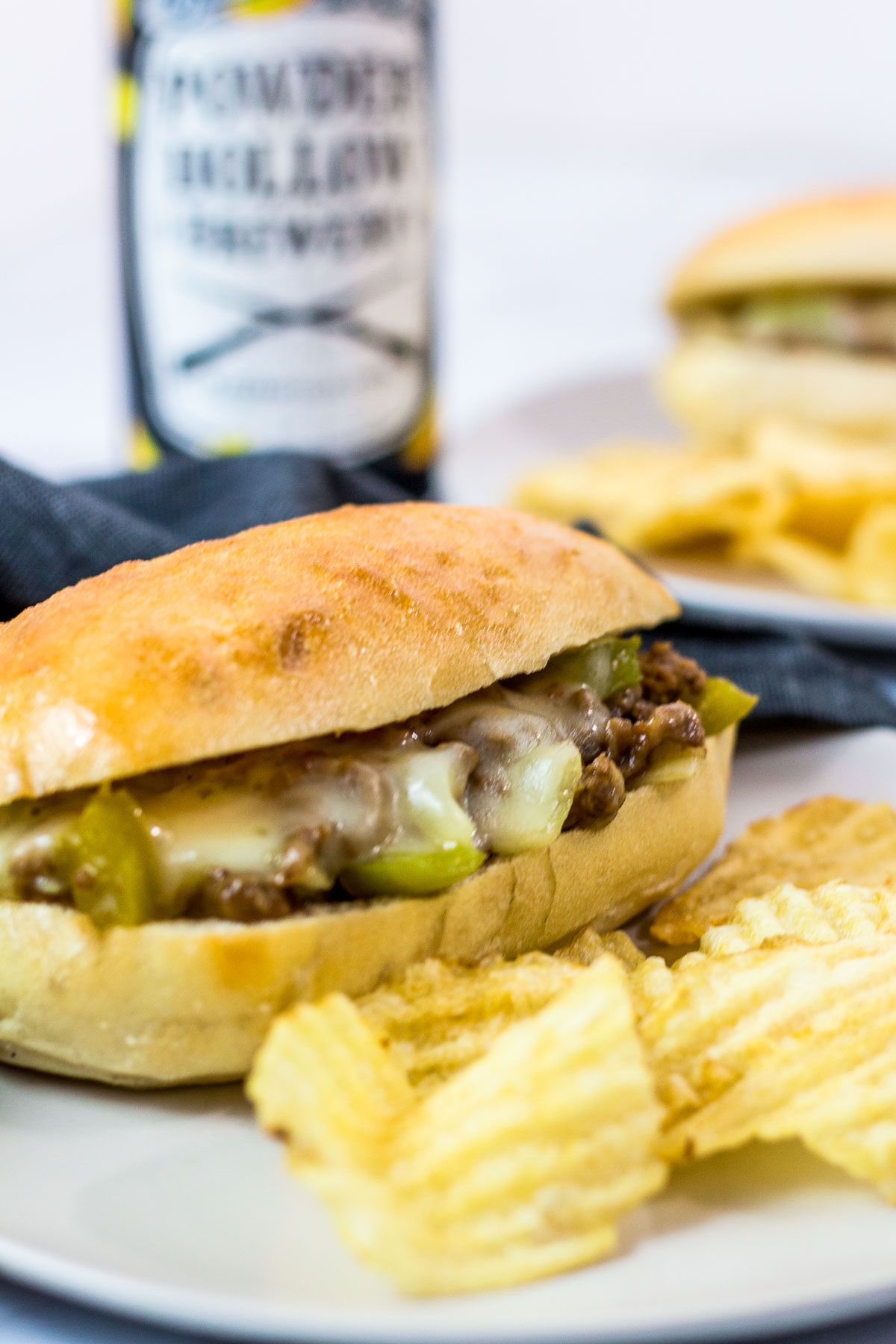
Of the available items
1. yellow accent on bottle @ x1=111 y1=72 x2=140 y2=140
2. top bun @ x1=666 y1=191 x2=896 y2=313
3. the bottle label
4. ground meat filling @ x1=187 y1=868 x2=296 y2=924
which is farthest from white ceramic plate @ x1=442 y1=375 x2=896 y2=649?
ground meat filling @ x1=187 y1=868 x2=296 y2=924

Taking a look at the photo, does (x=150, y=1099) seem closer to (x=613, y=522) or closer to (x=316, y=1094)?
(x=316, y=1094)

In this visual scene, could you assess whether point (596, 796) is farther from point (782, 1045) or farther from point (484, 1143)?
point (484, 1143)

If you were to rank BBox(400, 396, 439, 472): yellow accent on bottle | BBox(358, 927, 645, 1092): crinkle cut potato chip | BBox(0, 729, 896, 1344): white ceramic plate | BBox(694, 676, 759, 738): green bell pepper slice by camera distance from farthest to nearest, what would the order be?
BBox(400, 396, 439, 472): yellow accent on bottle, BBox(694, 676, 759, 738): green bell pepper slice, BBox(358, 927, 645, 1092): crinkle cut potato chip, BBox(0, 729, 896, 1344): white ceramic plate

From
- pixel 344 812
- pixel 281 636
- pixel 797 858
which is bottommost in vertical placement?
pixel 797 858

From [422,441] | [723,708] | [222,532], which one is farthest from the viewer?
[422,441]

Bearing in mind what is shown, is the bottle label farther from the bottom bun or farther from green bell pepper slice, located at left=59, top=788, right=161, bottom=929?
green bell pepper slice, located at left=59, top=788, right=161, bottom=929

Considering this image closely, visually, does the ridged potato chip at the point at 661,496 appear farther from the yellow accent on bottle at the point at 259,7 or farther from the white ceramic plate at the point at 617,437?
the yellow accent on bottle at the point at 259,7

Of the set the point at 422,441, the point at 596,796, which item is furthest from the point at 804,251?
the point at 596,796
